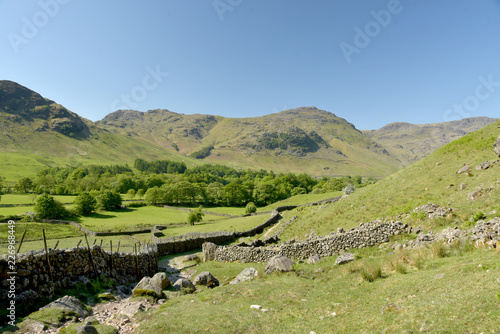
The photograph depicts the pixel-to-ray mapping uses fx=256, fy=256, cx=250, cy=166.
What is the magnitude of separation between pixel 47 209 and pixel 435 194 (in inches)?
3121

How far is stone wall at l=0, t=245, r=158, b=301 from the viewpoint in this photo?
36.6 ft

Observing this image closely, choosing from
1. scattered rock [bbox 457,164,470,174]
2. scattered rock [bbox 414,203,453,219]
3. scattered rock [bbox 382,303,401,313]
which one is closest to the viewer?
scattered rock [bbox 382,303,401,313]

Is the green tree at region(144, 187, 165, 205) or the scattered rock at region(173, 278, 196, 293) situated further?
the green tree at region(144, 187, 165, 205)

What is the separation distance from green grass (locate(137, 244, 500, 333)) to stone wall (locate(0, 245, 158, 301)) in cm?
561

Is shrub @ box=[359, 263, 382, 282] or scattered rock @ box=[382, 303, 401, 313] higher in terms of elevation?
scattered rock @ box=[382, 303, 401, 313]

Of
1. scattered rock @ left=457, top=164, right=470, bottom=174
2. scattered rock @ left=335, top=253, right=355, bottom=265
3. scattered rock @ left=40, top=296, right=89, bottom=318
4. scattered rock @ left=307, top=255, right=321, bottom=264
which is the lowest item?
scattered rock @ left=307, top=255, right=321, bottom=264

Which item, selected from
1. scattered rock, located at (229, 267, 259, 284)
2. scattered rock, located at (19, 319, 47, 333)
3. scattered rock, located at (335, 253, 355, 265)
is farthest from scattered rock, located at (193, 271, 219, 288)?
scattered rock, located at (19, 319, 47, 333)

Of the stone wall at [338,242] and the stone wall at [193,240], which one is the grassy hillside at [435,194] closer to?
the stone wall at [338,242]

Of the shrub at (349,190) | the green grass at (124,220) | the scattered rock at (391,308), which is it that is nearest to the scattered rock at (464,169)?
the scattered rock at (391,308)

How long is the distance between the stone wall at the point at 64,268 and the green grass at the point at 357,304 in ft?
18.4

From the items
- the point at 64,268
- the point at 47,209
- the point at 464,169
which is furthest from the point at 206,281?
the point at 47,209

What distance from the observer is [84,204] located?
72062 millimetres

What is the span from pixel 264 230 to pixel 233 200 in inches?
2477

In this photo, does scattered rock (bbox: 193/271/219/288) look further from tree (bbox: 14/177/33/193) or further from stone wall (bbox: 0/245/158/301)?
tree (bbox: 14/177/33/193)
